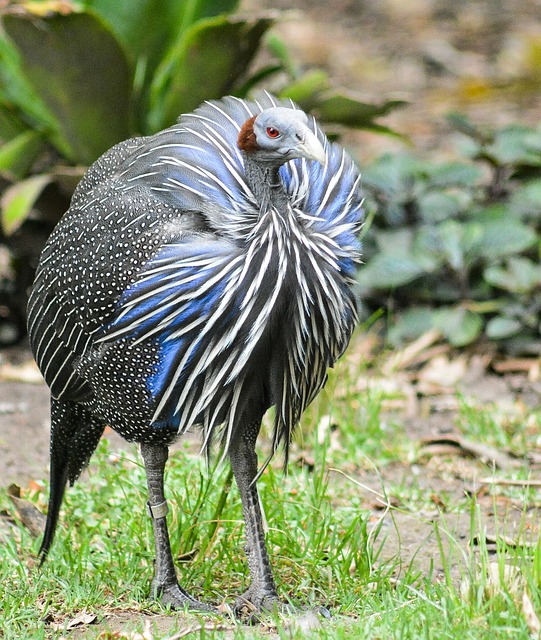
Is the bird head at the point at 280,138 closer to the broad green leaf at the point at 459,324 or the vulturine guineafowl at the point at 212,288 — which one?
the vulturine guineafowl at the point at 212,288

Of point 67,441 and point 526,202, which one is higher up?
point 526,202

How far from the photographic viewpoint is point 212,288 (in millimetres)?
3254

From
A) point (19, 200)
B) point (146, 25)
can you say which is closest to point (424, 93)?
point (146, 25)

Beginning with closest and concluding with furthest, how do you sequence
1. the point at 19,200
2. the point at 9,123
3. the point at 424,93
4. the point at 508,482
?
the point at 508,482, the point at 19,200, the point at 9,123, the point at 424,93

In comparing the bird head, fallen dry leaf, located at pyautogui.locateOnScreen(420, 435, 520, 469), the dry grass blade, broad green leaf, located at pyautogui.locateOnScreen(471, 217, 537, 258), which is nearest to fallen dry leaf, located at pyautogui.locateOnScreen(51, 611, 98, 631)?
the bird head

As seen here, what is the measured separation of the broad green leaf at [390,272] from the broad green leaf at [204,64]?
140cm

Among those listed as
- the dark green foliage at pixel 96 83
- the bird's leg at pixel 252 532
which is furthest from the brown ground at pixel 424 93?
the dark green foliage at pixel 96 83

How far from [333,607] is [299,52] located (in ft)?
28.1

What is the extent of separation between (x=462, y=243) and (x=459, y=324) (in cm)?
49

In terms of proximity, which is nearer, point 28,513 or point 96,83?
point 28,513

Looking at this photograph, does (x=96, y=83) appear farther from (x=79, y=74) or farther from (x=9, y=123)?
(x=9, y=123)

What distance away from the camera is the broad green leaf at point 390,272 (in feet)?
21.0

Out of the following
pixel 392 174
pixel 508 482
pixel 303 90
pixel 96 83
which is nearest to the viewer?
pixel 508 482

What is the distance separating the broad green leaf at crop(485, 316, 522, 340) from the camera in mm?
6234
